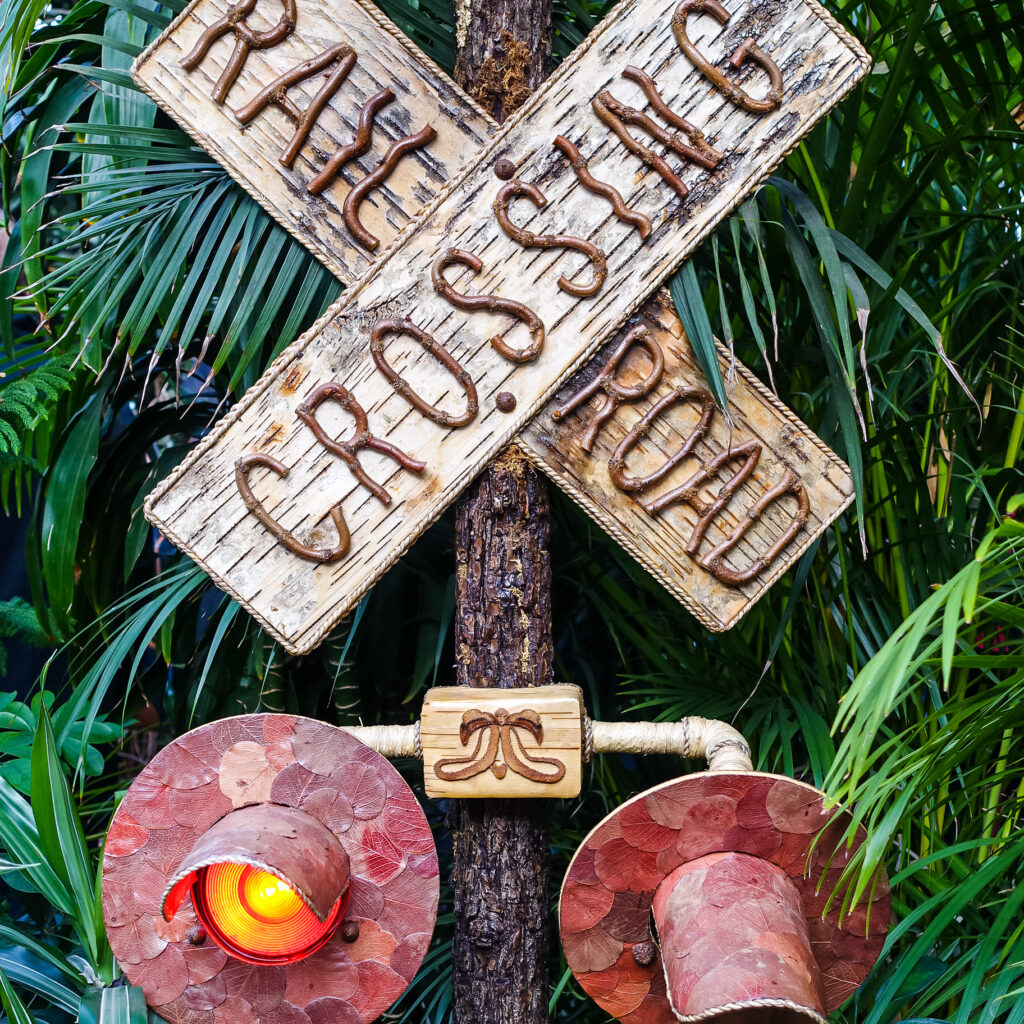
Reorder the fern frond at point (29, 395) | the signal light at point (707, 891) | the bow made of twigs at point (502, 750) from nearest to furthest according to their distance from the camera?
the signal light at point (707, 891) → the bow made of twigs at point (502, 750) → the fern frond at point (29, 395)

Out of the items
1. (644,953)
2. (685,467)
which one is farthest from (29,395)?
(644,953)

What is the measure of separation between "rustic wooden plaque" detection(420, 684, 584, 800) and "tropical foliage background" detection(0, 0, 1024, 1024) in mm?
241

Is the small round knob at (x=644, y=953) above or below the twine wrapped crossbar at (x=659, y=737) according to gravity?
below

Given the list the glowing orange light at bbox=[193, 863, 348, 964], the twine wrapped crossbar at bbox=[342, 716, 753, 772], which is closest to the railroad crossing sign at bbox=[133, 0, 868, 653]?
the twine wrapped crossbar at bbox=[342, 716, 753, 772]

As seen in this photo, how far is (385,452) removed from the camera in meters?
0.86

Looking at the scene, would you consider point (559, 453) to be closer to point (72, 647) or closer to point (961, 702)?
point (961, 702)

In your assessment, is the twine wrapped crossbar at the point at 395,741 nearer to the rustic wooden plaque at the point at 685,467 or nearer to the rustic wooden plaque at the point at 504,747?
the rustic wooden plaque at the point at 504,747

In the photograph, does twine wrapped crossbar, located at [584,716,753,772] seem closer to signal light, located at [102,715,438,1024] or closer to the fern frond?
signal light, located at [102,715,438,1024]

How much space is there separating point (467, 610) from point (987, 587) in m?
0.46

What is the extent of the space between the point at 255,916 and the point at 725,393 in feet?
2.02

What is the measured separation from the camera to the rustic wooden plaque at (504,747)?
2.74 feet

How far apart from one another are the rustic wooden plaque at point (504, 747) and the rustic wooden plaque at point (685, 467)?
0.17m

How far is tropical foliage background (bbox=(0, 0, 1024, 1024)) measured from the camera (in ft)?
3.03

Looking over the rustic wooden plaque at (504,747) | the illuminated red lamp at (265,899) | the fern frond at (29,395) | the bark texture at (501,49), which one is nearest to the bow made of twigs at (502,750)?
the rustic wooden plaque at (504,747)
